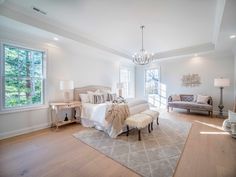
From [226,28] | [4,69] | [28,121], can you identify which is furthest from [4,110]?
[226,28]

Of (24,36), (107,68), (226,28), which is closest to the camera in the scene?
(226,28)

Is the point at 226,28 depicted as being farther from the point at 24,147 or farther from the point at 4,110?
the point at 4,110

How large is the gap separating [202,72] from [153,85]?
2.63 metres

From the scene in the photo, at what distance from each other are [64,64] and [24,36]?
52.3 inches

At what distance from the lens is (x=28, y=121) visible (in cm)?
350

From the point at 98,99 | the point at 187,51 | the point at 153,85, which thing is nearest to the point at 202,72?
the point at 187,51

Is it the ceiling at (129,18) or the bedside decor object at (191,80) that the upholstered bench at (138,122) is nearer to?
the ceiling at (129,18)

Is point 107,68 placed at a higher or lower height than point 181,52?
lower

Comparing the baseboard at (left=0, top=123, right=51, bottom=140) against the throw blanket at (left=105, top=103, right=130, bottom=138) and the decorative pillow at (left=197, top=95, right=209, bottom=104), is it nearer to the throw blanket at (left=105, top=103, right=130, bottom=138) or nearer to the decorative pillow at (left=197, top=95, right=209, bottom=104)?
the throw blanket at (left=105, top=103, right=130, bottom=138)

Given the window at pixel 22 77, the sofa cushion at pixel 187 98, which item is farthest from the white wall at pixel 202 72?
the window at pixel 22 77

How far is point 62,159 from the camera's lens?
7.40 ft

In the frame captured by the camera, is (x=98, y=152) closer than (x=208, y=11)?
Yes

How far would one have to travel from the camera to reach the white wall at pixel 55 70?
3207 mm

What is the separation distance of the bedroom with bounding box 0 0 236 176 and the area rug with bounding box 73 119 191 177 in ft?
0.69
